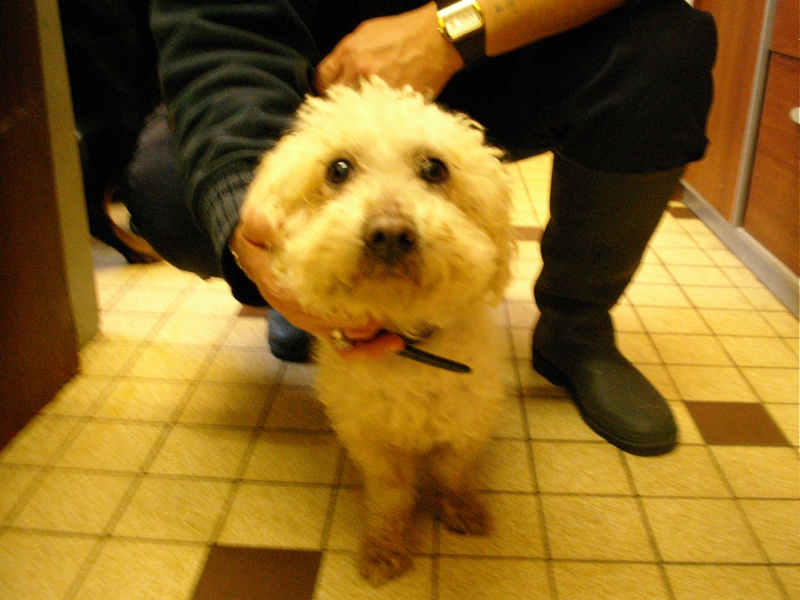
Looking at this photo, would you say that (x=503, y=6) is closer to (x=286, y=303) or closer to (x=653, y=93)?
(x=653, y=93)

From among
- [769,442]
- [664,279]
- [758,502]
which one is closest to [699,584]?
[758,502]

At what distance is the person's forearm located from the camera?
0.71 m

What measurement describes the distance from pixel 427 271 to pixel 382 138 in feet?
0.51

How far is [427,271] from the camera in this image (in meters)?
0.53

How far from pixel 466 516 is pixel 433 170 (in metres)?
0.44

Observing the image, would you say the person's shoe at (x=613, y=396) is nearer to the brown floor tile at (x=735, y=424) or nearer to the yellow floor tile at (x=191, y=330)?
the brown floor tile at (x=735, y=424)

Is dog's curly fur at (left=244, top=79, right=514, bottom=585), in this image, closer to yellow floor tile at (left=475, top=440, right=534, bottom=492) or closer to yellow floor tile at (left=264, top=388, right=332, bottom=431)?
yellow floor tile at (left=475, top=440, right=534, bottom=492)

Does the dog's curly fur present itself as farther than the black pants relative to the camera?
No

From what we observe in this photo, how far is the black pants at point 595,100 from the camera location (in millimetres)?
763

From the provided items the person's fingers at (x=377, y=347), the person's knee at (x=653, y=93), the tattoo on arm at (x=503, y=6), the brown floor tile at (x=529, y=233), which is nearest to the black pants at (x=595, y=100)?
the person's knee at (x=653, y=93)

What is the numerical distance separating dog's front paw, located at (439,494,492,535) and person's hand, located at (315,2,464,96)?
53 centimetres

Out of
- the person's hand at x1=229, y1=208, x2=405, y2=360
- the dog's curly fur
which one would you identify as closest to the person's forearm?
the dog's curly fur

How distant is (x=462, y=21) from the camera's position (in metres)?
0.70

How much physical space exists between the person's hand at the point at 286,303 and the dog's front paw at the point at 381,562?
237mm
